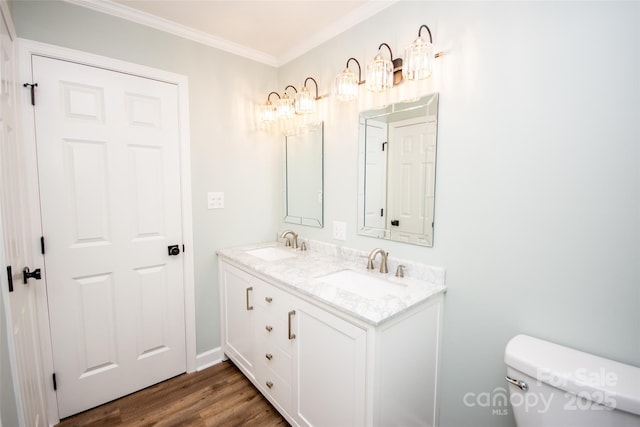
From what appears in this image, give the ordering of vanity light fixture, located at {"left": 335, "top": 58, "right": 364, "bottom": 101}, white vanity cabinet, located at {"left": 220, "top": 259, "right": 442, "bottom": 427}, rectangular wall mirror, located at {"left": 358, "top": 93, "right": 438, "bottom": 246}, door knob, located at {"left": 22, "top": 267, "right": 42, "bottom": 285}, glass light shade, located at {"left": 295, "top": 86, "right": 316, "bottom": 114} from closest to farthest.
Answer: white vanity cabinet, located at {"left": 220, "top": 259, "right": 442, "bottom": 427} → door knob, located at {"left": 22, "top": 267, "right": 42, "bottom": 285} → rectangular wall mirror, located at {"left": 358, "top": 93, "right": 438, "bottom": 246} → vanity light fixture, located at {"left": 335, "top": 58, "right": 364, "bottom": 101} → glass light shade, located at {"left": 295, "top": 86, "right": 316, "bottom": 114}

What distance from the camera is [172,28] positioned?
194 cm

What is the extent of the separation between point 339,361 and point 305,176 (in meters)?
1.39

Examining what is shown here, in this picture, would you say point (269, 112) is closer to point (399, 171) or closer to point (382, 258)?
point (399, 171)

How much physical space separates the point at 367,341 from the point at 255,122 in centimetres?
192

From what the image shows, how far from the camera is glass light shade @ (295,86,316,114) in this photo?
80.4 inches

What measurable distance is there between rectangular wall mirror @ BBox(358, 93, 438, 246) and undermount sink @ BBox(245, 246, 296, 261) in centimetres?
68

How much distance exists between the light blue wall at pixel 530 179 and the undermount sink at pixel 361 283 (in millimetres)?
227

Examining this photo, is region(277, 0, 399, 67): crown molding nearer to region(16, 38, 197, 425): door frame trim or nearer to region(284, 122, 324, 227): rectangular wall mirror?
→ region(284, 122, 324, 227): rectangular wall mirror

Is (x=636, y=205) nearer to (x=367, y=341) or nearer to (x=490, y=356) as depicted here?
(x=490, y=356)

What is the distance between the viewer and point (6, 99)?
1.21 meters

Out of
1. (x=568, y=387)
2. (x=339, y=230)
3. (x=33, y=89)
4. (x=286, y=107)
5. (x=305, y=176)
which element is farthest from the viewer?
(x=305, y=176)

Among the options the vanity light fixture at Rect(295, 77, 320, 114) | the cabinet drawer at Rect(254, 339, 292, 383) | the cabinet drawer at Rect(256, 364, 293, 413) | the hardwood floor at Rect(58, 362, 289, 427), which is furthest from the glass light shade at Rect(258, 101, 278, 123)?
the hardwood floor at Rect(58, 362, 289, 427)

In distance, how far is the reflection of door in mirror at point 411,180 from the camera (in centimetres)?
150

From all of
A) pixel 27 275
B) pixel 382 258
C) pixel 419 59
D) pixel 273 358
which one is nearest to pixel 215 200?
pixel 27 275
